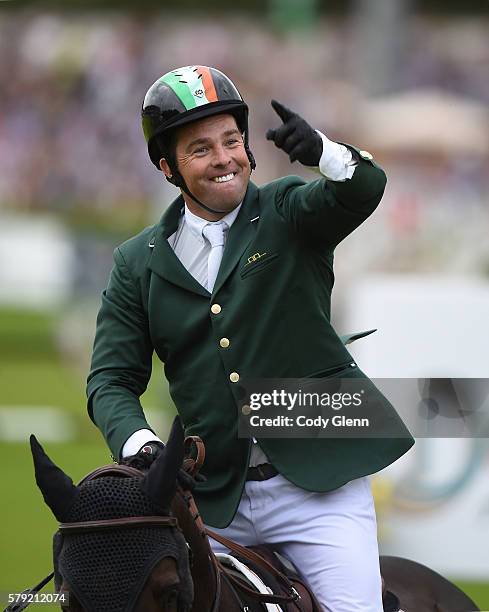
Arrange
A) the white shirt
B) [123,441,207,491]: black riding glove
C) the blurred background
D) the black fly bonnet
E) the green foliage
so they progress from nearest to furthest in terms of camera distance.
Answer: the black fly bonnet
[123,441,207,491]: black riding glove
the white shirt
the blurred background
the green foliage

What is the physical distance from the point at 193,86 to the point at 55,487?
1.27m

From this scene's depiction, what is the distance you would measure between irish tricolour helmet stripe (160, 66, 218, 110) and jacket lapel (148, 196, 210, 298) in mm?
408

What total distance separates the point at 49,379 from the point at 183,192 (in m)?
11.9

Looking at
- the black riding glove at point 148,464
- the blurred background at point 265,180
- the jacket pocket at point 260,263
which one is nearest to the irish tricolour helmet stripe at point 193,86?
the jacket pocket at point 260,263

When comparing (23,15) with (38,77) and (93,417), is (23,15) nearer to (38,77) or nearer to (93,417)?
(38,77)

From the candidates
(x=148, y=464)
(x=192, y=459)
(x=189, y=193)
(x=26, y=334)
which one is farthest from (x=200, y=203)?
(x=26, y=334)

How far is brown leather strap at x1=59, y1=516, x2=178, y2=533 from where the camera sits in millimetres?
2824

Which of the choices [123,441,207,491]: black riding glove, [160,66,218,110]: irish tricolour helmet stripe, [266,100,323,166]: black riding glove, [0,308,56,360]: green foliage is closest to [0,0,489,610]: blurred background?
[0,308,56,360]: green foliage

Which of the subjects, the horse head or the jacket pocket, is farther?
the jacket pocket

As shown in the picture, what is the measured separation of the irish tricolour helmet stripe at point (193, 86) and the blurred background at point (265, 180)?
398 cm

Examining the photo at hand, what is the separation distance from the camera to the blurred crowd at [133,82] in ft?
63.9

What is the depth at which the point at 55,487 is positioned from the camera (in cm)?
288

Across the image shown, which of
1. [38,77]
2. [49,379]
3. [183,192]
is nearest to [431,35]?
[38,77]

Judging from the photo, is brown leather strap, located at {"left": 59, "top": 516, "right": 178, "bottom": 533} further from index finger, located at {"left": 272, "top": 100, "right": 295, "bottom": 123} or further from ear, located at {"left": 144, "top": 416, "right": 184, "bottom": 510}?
index finger, located at {"left": 272, "top": 100, "right": 295, "bottom": 123}
